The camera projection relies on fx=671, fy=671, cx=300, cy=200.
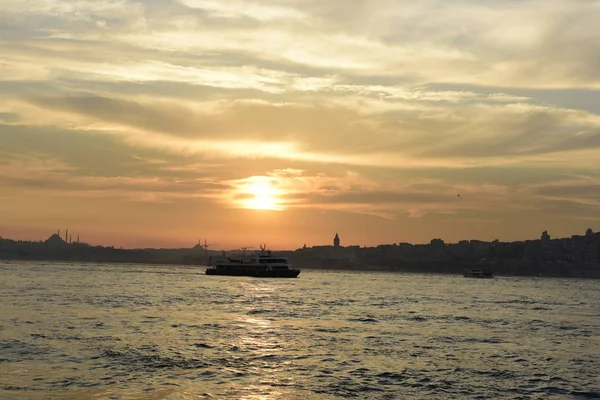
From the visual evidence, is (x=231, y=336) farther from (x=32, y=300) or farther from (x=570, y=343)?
(x=32, y=300)

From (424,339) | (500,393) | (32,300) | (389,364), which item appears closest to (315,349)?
(389,364)

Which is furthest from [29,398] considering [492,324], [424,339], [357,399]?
[492,324]

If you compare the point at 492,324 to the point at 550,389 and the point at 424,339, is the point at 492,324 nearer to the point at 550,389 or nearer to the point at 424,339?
the point at 424,339

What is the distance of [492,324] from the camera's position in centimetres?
7569

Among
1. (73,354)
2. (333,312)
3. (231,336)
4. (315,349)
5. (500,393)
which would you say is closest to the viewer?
(500,393)

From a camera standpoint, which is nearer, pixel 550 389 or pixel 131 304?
pixel 550 389

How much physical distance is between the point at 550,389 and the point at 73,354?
29.1m

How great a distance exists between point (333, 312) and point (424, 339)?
28282mm

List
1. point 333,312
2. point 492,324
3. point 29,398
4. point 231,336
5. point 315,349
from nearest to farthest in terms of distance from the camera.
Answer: point 29,398 < point 315,349 < point 231,336 < point 492,324 < point 333,312

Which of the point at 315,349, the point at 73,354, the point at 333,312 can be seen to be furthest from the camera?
the point at 333,312

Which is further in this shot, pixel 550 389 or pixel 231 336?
pixel 231 336

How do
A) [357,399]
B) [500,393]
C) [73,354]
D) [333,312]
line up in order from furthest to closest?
[333,312]
[73,354]
[500,393]
[357,399]

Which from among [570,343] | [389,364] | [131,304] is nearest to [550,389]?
[389,364]

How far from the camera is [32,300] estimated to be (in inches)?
3467
